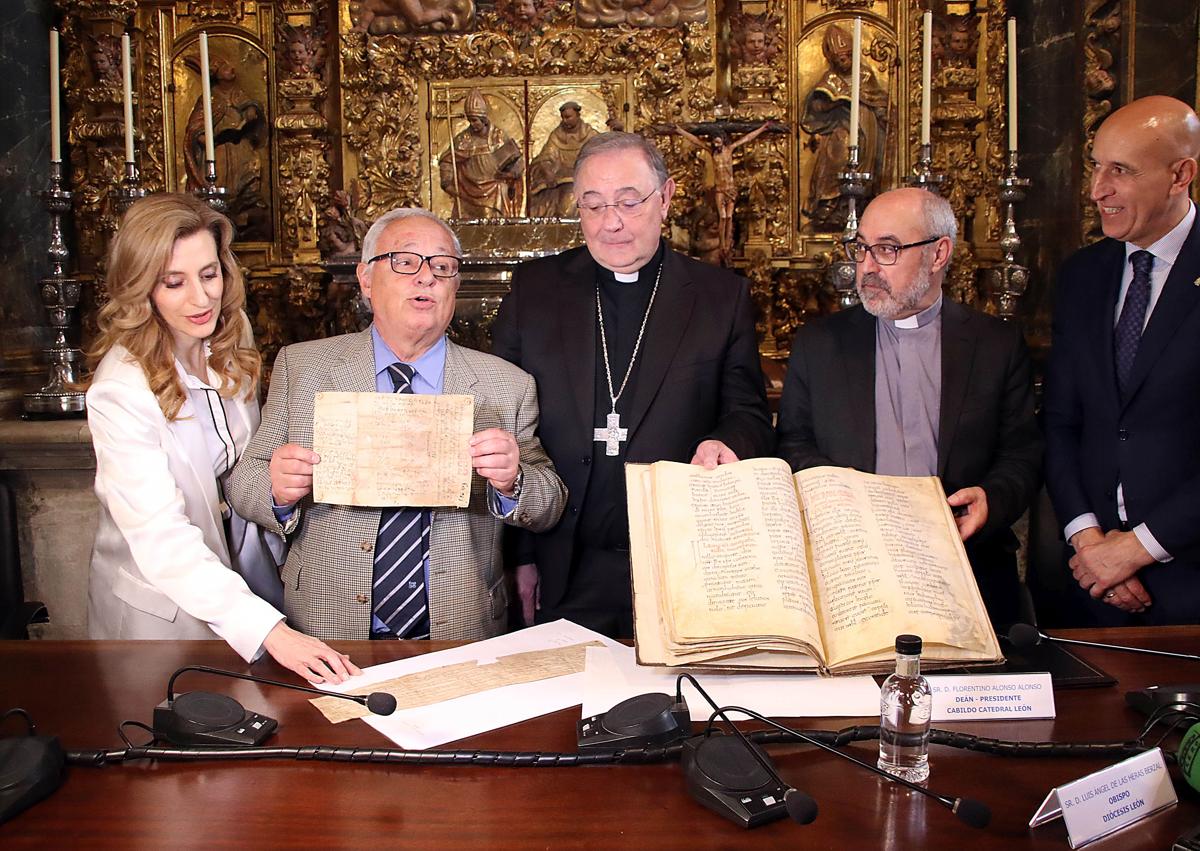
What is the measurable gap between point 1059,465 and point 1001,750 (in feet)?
5.66

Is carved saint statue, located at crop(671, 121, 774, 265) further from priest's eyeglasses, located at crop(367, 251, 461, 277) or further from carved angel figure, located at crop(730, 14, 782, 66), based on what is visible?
priest's eyeglasses, located at crop(367, 251, 461, 277)

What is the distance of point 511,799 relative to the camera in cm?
164

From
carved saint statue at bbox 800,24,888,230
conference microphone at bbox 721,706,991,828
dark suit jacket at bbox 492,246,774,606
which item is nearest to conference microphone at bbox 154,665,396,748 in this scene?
conference microphone at bbox 721,706,991,828

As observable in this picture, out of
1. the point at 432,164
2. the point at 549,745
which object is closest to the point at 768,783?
the point at 549,745

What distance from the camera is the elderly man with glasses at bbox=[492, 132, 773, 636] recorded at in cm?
326

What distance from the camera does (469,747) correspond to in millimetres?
1820

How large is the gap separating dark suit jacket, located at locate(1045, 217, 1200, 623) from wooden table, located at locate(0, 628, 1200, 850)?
1262 mm

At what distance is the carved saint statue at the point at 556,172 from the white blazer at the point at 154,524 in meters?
4.07

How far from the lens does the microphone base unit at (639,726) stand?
5.82ft

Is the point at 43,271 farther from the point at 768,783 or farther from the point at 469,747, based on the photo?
the point at 768,783

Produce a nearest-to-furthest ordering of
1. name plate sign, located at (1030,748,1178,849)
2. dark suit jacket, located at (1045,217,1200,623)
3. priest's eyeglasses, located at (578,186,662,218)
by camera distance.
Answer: name plate sign, located at (1030,748,1178,849) → dark suit jacket, located at (1045,217,1200,623) → priest's eyeglasses, located at (578,186,662,218)

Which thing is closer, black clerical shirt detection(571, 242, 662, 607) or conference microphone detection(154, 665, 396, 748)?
conference microphone detection(154, 665, 396, 748)

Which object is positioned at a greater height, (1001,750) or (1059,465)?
(1059,465)

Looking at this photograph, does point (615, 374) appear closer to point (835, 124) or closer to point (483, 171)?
point (483, 171)
